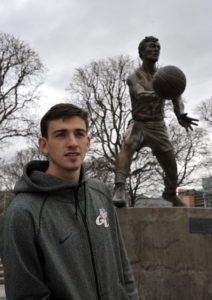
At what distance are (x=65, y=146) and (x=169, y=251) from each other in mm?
3700

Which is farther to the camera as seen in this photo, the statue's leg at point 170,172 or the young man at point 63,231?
the statue's leg at point 170,172

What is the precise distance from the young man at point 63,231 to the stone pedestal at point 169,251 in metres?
3.18

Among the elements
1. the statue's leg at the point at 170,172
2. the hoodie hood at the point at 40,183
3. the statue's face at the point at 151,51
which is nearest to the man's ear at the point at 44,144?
the hoodie hood at the point at 40,183

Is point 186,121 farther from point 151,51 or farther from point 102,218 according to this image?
point 102,218

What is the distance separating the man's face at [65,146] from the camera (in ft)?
5.60

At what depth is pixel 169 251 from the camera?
500 centimetres

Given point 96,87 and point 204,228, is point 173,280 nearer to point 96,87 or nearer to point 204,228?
point 204,228

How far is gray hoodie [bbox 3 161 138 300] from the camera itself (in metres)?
1.46

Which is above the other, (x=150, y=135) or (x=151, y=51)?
(x=151, y=51)

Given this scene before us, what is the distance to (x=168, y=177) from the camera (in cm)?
596

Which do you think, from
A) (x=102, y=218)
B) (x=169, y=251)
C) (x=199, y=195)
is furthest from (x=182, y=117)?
(x=199, y=195)

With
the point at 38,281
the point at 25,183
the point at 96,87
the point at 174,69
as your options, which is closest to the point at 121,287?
the point at 38,281

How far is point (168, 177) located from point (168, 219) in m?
1.02

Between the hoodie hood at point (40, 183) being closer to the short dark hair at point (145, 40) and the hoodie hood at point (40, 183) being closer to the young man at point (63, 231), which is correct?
the young man at point (63, 231)
